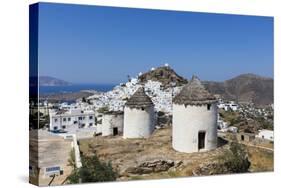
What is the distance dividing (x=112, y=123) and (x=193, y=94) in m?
2.03

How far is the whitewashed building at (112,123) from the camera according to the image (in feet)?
45.9

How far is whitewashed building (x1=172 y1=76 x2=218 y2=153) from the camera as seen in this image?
14.6 meters

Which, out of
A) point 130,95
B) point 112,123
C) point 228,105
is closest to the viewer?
point 112,123

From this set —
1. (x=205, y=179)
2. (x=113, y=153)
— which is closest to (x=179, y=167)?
(x=205, y=179)

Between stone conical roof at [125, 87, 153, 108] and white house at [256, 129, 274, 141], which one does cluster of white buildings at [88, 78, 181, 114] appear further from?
white house at [256, 129, 274, 141]

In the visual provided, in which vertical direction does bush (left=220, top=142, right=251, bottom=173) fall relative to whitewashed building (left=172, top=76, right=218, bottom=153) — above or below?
below

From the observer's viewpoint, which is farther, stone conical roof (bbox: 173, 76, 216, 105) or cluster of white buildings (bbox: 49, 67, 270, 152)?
stone conical roof (bbox: 173, 76, 216, 105)

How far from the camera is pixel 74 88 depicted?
13586mm

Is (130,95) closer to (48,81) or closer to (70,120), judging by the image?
(70,120)

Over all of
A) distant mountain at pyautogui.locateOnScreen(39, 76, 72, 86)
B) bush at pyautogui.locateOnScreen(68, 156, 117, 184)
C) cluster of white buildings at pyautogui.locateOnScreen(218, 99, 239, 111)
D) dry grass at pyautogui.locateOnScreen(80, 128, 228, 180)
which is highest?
distant mountain at pyautogui.locateOnScreen(39, 76, 72, 86)

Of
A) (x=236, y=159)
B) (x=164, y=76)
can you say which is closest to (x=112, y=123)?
(x=164, y=76)

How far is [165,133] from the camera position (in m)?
14.6

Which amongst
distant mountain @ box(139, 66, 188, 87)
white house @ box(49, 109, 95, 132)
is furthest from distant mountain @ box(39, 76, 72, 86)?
distant mountain @ box(139, 66, 188, 87)

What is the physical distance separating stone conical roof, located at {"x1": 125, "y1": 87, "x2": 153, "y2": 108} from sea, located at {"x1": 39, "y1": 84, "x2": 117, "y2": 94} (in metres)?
0.59
